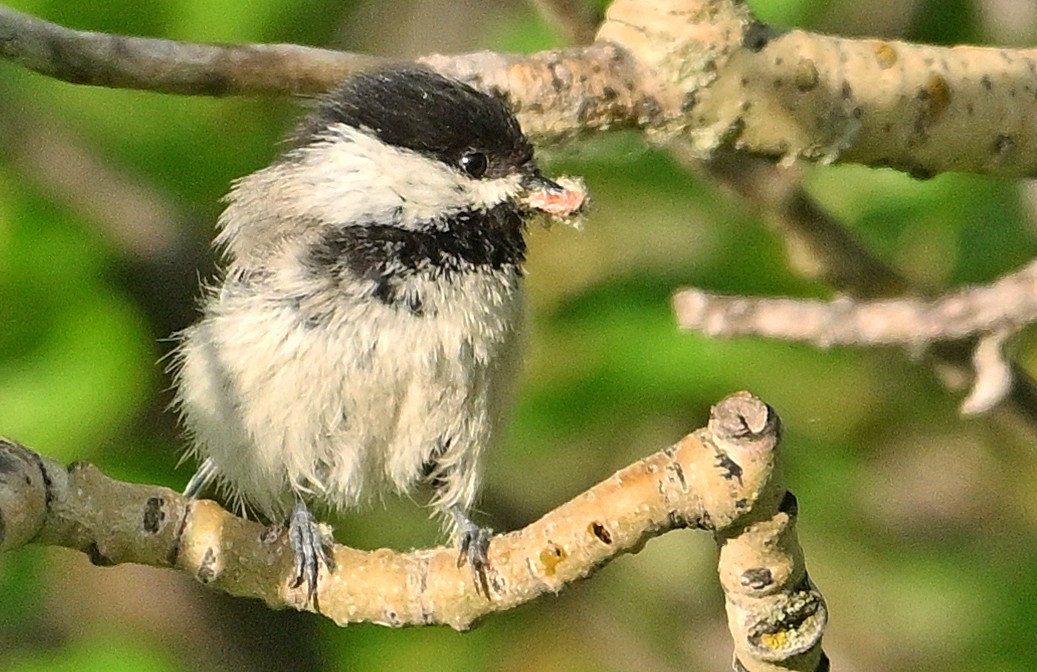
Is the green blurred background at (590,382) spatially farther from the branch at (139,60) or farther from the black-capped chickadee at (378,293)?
the branch at (139,60)

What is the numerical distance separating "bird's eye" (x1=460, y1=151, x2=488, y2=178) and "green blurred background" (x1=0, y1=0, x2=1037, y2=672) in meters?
0.10

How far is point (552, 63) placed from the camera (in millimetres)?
1599

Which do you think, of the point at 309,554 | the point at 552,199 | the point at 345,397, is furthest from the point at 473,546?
the point at 552,199

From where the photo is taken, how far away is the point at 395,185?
174 cm

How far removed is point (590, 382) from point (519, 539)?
693 mm

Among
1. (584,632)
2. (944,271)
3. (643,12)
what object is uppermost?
(643,12)

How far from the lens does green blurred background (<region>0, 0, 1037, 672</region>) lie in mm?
1968

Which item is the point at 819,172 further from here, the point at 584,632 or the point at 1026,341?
the point at 584,632

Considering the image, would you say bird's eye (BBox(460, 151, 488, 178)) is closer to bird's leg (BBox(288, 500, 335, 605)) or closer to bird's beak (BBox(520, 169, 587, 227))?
bird's beak (BBox(520, 169, 587, 227))

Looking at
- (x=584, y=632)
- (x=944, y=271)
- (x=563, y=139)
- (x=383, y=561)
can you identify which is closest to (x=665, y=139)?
(x=563, y=139)

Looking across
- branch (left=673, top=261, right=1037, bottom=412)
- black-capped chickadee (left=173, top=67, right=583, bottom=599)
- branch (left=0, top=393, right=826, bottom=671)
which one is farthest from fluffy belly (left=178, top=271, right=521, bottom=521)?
branch (left=673, top=261, right=1037, bottom=412)

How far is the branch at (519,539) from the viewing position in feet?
3.82

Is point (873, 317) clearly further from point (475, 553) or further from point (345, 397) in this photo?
point (345, 397)

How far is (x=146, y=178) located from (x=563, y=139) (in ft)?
2.75
